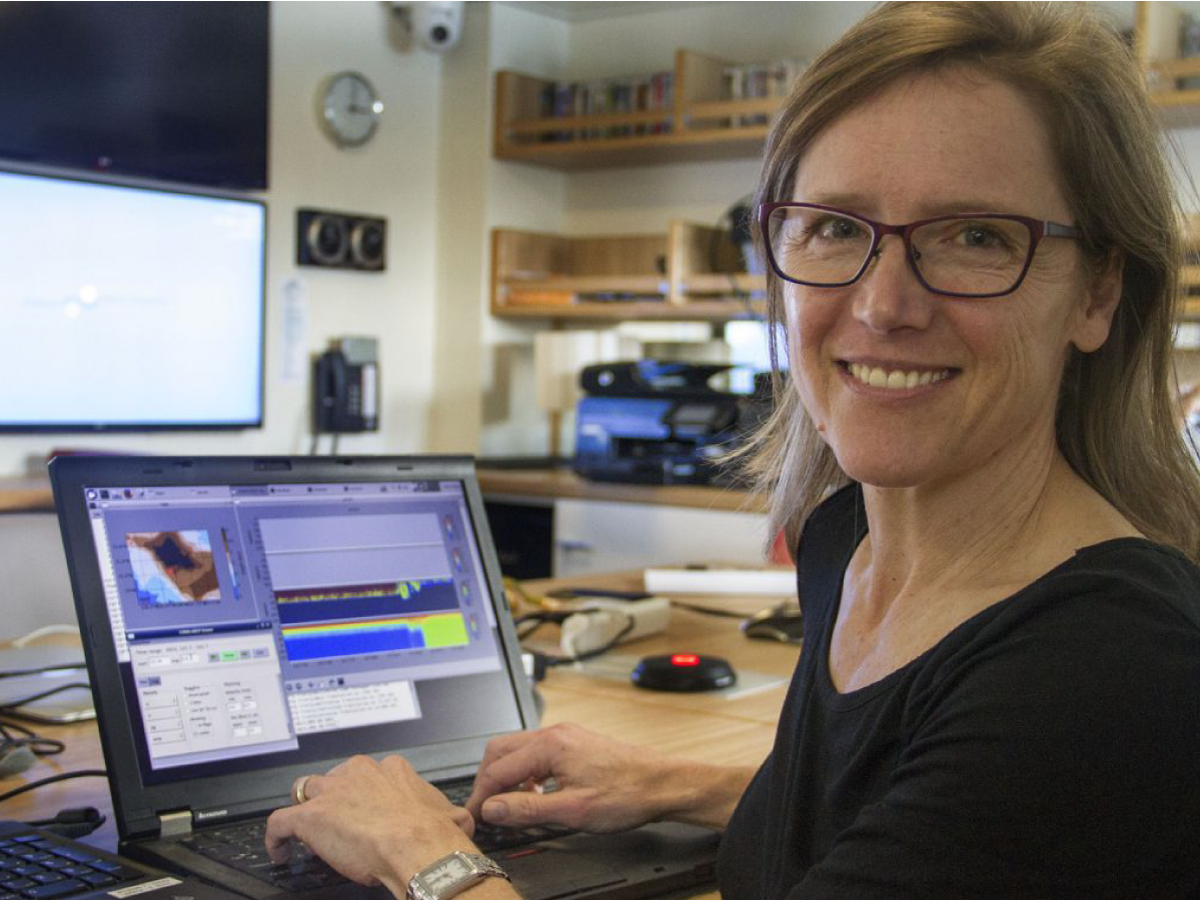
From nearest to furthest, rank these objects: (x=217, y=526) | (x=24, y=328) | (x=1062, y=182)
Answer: (x=1062, y=182) → (x=217, y=526) → (x=24, y=328)

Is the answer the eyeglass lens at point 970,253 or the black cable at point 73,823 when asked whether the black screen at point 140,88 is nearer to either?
the black cable at point 73,823

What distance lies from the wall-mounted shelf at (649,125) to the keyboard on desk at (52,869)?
12.5 feet

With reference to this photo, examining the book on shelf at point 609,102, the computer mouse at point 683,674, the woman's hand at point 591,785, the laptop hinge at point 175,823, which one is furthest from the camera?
the book on shelf at point 609,102

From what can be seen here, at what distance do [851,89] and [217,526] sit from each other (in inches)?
24.7

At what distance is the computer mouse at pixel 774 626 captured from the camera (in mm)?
2154

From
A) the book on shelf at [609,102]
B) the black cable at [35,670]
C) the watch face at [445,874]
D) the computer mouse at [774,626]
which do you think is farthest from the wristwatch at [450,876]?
the book on shelf at [609,102]

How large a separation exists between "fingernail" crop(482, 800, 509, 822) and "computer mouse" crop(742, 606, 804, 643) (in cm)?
101

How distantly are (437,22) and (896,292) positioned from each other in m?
4.21

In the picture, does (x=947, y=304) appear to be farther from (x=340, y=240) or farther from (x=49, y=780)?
(x=340, y=240)

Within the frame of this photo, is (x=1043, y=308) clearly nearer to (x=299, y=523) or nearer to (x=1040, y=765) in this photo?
(x=1040, y=765)

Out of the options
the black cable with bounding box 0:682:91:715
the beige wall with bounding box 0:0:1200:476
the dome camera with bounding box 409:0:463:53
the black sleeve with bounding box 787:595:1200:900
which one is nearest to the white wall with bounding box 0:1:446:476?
the beige wall with bounding box 0:0:1200:476

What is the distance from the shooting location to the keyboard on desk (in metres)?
0.96

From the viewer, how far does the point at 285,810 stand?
3.45 feet

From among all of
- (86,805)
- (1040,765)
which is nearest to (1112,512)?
(1040,765)
